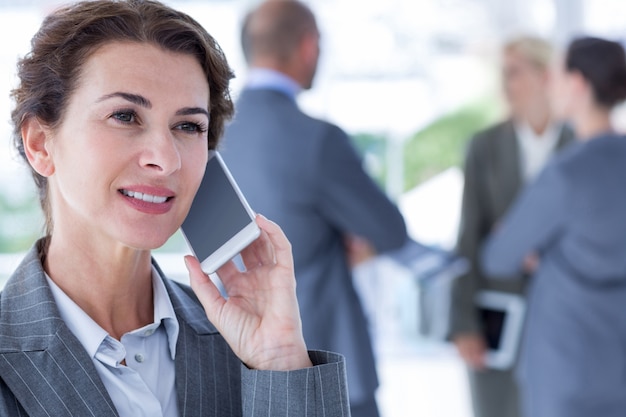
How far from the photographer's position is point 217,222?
1563mm

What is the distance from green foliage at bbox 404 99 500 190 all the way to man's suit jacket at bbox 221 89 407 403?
10.1 feet

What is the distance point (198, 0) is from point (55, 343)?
4.39 m

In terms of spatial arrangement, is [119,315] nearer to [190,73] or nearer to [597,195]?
[190,73]

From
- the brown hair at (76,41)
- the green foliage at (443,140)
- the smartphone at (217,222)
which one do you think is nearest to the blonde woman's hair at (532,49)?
the green foliage at (443,140)

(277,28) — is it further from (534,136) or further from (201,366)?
(201,366)

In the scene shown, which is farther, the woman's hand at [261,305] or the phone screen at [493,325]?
the phone screen at [493,325]

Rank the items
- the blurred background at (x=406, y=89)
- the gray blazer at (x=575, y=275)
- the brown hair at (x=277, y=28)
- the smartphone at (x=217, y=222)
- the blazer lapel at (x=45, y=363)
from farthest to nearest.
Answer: the blurred background at (x=406, y=89) → the gray blazer at (x=575, y=275) → the brown hair at (x=277, y=28) → the smartphone at (x=217, y=222) → the blazer lapel at (x=45, y=363)

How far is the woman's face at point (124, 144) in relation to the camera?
4.26ft

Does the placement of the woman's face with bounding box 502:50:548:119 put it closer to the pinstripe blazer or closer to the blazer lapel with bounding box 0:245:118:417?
the pinstripe blazer

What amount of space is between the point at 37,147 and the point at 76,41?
18cm

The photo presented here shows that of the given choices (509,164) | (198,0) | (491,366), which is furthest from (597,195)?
(198,0)

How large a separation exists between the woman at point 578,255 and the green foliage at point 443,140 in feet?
8.52

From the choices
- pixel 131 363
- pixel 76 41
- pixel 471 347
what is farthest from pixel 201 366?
pixel 471 347

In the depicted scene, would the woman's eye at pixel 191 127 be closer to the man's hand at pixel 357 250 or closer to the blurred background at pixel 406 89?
the man's hand at pixel 357 250
